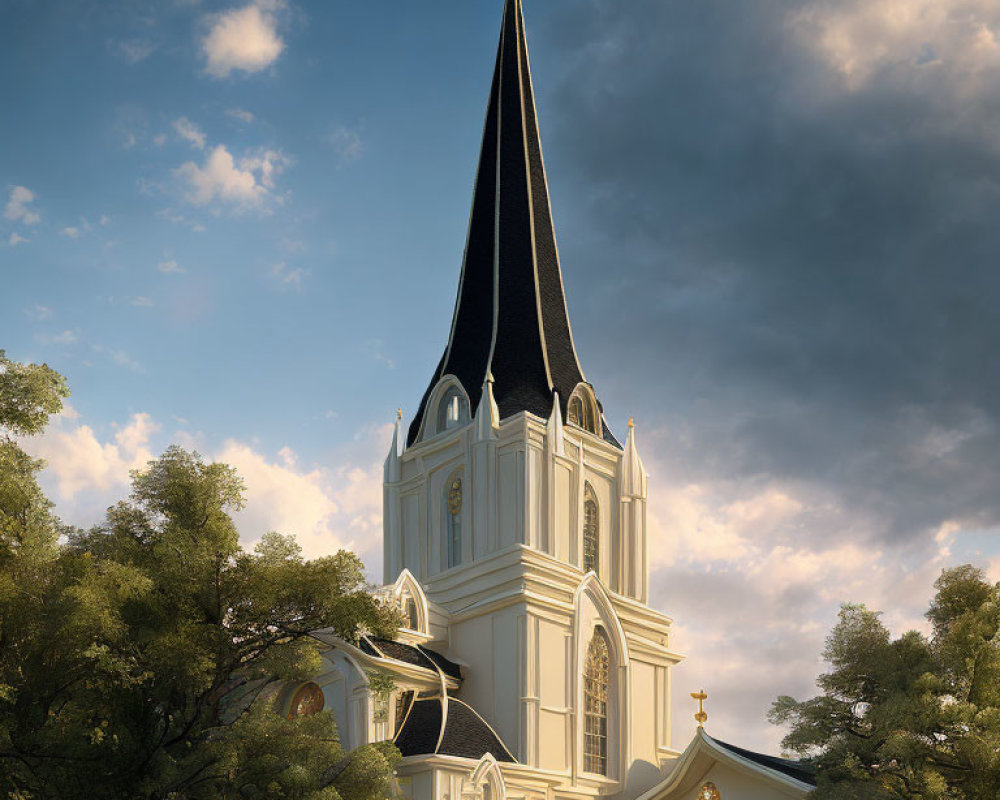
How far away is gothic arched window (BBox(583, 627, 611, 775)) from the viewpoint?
29.6 m

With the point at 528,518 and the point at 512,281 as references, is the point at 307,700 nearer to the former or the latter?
the point at 528,518

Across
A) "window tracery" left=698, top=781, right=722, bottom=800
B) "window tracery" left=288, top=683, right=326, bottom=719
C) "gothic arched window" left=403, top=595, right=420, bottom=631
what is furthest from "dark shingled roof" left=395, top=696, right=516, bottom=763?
"window tracery" left=698, top=781, right=722, bottom=800

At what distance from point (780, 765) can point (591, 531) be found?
29.1ft

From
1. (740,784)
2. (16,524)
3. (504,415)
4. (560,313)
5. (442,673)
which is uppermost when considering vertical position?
(560,313)

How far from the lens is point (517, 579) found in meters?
29.5

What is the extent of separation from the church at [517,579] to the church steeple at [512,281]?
2.3 inches

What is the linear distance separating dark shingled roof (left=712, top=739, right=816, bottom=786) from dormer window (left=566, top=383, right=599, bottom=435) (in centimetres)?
1034

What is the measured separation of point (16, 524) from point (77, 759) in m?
3.36

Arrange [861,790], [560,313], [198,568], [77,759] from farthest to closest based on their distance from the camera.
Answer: [560,313] → [861,790] → [198,568] → [77,759]

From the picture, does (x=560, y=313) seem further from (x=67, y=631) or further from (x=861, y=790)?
(x=67, y=631)

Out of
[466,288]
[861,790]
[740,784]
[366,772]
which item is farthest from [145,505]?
[466,288]

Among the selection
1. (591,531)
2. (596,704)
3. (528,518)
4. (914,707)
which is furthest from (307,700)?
(914,707)

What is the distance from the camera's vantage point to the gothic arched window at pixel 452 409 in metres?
33.5

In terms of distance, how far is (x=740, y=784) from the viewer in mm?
26391
